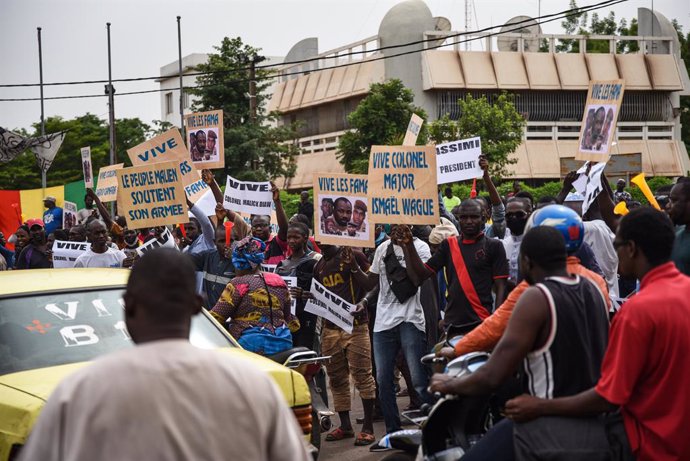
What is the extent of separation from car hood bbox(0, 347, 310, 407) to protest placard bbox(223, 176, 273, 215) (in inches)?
239

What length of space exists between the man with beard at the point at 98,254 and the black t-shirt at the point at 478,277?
→ 15.7 ft

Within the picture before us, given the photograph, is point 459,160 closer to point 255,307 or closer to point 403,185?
point 403,185

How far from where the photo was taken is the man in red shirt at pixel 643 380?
401 cm

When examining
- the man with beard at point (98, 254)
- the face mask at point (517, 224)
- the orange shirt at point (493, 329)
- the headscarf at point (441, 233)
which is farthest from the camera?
the man with beard at point (98, 254)

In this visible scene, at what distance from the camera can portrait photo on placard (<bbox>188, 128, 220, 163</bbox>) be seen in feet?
43.7

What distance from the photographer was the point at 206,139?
13.3 m

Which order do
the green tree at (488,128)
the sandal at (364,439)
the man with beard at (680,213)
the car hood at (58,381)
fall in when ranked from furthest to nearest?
1. the green tree at (488,128)
2. the sandal at (364,439)
3. the man with beard at (680,213)
4. the car hood at (58,381)

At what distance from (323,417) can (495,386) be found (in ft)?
11.3

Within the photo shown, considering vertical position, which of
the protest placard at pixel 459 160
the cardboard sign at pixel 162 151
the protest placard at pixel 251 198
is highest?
the cardboard sign at pixel 162 151

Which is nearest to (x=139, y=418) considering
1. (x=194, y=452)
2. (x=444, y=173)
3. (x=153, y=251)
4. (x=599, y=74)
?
(x=194, y=452)

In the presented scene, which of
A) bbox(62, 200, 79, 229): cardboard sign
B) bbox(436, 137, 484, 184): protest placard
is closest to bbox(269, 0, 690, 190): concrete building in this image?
bbox(62, 200, 79, 229): cardboard sign

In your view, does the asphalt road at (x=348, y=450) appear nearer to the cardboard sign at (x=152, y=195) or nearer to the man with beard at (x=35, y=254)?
the cardboard sign at (x=152, y=195)

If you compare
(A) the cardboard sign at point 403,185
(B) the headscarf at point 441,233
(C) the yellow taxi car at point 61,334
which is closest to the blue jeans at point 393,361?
(A) the cardboard sign at point 403,185

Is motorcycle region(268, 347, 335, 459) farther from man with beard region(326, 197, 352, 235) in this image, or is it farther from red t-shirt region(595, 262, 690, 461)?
red t-shirt region(595, 262, 690, 461)
